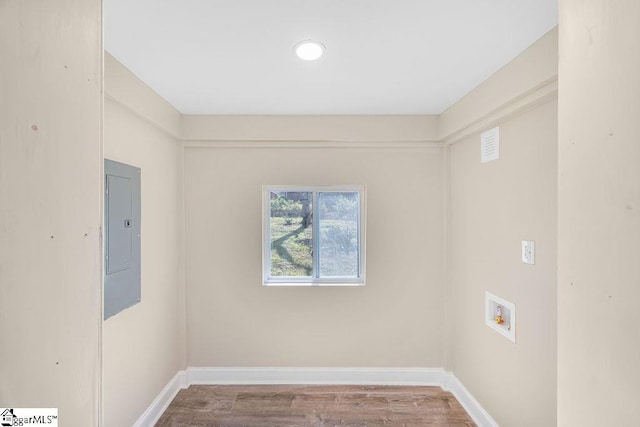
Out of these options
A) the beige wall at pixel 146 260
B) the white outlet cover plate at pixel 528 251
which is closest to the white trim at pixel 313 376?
the beige wall at pixel 146 260

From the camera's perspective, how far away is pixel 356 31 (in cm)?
151

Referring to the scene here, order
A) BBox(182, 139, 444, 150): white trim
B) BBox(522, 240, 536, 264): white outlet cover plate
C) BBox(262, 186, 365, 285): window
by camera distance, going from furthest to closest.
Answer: BBox(262, 186, 365, 285): window, BBox(182, 139, 444, 150): white trim, BBox(522, 240, 536, 264): white outlet cover plate

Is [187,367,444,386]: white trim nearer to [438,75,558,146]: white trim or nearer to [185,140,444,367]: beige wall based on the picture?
[185,140,444,367]: beige wall

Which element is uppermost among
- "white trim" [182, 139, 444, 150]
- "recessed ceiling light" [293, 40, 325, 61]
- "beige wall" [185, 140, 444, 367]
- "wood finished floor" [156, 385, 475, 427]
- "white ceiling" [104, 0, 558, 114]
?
"white ceiling" [104, 0, 558, 114]

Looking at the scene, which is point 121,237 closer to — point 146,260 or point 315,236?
point 146,260

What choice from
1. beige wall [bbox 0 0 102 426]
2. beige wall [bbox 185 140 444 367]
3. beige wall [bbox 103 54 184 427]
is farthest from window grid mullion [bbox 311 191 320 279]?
beige wall [bbox 0 0 102 426]

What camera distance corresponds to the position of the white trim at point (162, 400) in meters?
2.29

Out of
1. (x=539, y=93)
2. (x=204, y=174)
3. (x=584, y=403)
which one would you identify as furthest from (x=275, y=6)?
(x=204, y=174)

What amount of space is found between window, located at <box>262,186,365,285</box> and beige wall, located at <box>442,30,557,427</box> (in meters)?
0.95

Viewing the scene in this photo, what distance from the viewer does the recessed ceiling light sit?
162cm

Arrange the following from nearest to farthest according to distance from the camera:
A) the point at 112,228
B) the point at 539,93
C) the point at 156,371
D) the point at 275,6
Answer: the point at 275,6, the point at 539,93, the point at 112,228, the point at 156,371

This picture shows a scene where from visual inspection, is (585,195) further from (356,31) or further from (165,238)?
(165,238)

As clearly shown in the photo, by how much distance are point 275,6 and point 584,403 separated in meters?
1.63

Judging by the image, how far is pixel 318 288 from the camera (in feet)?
9.70
